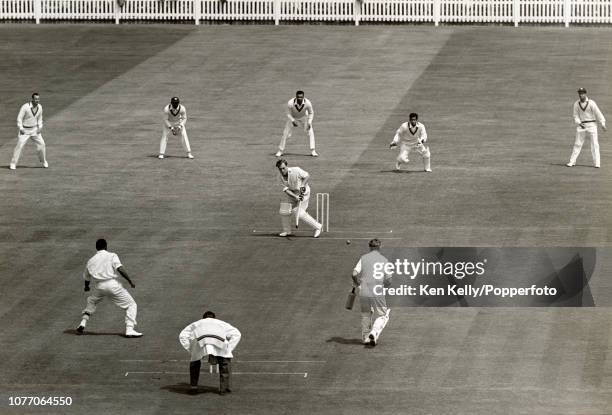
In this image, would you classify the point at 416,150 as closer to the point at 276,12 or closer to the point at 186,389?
the point at 186,389

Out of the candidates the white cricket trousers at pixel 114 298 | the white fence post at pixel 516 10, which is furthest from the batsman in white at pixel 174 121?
the white fence post at pixel 516 10

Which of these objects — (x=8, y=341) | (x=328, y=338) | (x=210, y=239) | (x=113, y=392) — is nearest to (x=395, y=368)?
(x=328, y=338)

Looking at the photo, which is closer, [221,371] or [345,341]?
[221,371]

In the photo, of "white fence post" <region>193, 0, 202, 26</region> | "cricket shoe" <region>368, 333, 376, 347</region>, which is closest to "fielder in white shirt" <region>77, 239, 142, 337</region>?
"cricket shoe" <region>368, 333, 376, 347</region>

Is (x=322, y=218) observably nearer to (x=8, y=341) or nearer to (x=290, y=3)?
(x=8, y=341)

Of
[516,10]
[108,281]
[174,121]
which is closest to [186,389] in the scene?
[108,281]

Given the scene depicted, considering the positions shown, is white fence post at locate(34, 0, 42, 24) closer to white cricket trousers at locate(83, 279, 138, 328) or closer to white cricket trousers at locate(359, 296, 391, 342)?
white cricket trousers at locate(83, 279, 138, 328)
